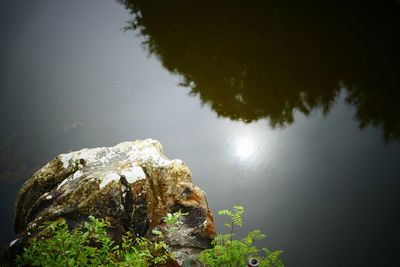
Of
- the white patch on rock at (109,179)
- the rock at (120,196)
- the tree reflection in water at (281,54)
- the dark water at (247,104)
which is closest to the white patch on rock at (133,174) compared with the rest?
the rock at (120,196)

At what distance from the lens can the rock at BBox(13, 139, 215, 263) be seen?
4234 millimetres

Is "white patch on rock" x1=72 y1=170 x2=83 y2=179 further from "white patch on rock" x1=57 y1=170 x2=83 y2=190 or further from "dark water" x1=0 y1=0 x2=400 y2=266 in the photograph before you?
"dark water" x1=0 y1=0 x2=400 y2=266

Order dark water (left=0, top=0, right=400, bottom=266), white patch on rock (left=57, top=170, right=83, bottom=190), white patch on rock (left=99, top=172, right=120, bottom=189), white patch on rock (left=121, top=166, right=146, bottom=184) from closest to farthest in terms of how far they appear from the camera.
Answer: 1. white patch on rock (left=99, top=172, right=120, bottom=189)
2. white patch on rock (left=121, top=166, right=146, bottom=184)
3. white patch on rock (left=57, top=170, right=83, bottom=190)
4. dark water (left=0, top=0, right=400, bottom=266)

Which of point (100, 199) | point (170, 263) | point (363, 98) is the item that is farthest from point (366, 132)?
point (100, 199)

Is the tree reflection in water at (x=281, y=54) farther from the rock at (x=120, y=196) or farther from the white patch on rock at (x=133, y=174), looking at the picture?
the white patch on rock at (x=133, y=174)

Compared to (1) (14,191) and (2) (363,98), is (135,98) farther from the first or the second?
(2) (363,98)

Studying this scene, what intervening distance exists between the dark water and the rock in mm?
1217

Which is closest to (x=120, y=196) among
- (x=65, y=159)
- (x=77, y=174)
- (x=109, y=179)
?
(x=109, y=179)

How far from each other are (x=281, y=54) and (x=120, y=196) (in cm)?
652

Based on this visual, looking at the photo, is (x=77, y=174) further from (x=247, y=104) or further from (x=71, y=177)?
(x=247, y=104)

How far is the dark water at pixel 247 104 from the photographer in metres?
5.57

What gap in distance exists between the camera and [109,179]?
4.46 meters

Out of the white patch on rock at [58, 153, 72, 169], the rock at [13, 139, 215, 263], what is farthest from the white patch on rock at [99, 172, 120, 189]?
the white patch on rock at [58, 153, 72, 169]

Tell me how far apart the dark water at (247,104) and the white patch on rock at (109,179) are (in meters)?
2.20
